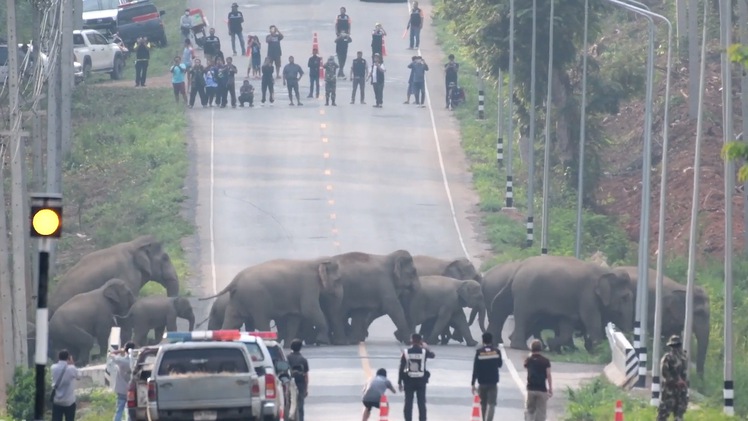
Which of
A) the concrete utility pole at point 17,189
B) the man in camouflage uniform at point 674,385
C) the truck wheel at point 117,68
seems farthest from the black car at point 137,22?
the man in camouflage uniform at point 674,385

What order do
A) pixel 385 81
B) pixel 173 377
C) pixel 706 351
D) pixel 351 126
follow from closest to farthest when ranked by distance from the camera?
pixel 173 377 → pixel 706 351 → pixel 351 126 → pixel 385 81

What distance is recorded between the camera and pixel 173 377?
25.6 meters

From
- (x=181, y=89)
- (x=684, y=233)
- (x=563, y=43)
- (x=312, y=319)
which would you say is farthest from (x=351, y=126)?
(x=312, y=319)

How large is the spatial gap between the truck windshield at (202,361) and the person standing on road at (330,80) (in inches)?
1611

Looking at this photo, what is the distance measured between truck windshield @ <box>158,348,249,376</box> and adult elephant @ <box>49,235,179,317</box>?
54.9ft

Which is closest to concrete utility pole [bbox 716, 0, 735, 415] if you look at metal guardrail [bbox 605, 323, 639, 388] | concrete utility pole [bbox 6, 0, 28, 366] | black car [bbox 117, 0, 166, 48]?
metal guardrail [bbox 605, 323, 639, 388]

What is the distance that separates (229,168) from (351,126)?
672 centimetres

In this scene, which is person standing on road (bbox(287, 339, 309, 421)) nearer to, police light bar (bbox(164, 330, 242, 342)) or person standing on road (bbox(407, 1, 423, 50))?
police light bar (bbox(164, 330, 242, 342))

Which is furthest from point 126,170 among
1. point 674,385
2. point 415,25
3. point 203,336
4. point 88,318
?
point 674,385

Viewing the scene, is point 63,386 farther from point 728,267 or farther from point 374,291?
point 374,291

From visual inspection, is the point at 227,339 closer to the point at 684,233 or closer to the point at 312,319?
the point at 312,319

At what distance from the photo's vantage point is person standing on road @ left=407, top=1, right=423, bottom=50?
75.2 meters

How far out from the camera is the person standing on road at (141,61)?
70.6m

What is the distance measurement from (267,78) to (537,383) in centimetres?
4079
